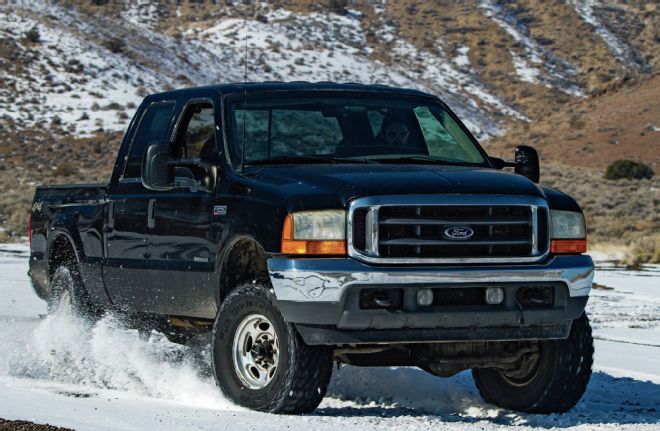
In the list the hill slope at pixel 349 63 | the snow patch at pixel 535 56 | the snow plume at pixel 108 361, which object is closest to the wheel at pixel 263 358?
the snow plume at pixel 108 361

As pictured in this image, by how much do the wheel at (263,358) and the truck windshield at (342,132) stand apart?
3.57 feet

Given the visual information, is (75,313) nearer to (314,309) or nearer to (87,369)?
(87,369)

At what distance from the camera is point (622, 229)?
115ft

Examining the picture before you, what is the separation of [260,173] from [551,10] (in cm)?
8789

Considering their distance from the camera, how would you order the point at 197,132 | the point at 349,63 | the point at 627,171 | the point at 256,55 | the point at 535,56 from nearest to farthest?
the point at 197,132
the point at 627,171
the point at 256,55
the point at 349,63
the point at 535,56

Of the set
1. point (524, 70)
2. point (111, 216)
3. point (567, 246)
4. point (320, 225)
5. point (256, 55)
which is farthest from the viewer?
point (524, 70)

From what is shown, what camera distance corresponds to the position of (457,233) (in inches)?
290

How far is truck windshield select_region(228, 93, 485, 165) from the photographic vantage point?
8.37 m

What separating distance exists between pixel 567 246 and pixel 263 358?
1.86 m

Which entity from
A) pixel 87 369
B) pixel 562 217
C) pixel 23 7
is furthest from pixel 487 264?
pixel 23 7

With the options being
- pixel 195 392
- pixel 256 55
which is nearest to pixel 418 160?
pixel 195 392

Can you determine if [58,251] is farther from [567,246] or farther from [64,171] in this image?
[64,171]

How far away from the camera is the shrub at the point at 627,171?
1869 inches

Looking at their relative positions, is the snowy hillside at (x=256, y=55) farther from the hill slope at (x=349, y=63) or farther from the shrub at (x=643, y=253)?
the shrub at (x=643, y=253)
